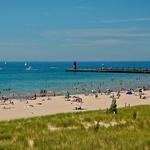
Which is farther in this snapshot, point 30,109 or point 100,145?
point 30,109

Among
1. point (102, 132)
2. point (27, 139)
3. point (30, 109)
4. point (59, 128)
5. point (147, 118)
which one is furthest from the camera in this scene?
Result: point (30, 109)

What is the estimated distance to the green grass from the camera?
1066 centimetres

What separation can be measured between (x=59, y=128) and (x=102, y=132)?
1.72 metres

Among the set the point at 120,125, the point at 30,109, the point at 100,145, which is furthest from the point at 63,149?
the point at 30,109

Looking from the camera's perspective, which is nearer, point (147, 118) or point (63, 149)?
point (63, 149)

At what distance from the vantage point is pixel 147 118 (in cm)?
1516

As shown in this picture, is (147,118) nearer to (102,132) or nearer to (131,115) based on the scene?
(131,115)

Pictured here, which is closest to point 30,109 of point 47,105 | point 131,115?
point 47,105

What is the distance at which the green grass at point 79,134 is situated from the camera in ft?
35.0

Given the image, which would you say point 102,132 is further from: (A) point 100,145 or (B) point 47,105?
(B) point 47,105

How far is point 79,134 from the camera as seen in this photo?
1235 cm

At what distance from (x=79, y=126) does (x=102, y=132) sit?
4.82 feet

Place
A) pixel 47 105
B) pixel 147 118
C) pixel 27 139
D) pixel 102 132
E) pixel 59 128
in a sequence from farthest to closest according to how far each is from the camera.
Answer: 1. pixel 47 105
2. pixel 147 118
3. pixel 59 128
4. pixel 102 132
5. pixel 27 139

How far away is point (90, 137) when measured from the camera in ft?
38.2
